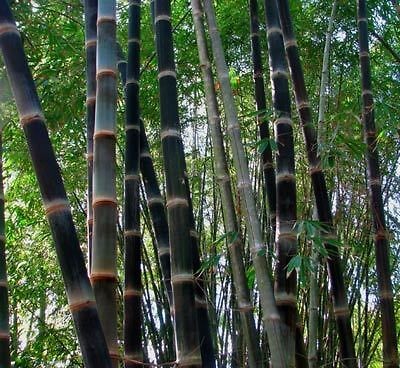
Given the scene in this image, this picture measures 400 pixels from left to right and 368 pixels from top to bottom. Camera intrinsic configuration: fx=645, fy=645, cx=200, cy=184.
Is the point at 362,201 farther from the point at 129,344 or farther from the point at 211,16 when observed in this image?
the point at 129,344

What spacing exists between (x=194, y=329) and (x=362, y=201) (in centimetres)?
202

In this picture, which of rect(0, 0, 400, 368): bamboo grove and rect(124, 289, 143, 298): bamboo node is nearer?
rect(0, 0, 400, 368): bamboo grove

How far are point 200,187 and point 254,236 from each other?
6.21 feet

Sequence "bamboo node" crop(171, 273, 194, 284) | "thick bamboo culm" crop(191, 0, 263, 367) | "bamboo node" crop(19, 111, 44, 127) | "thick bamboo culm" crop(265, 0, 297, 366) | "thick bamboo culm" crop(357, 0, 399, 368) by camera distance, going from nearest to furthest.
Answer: "bamboo node" crop(19, 111, 44, 127), "bamboo node" crop(171, 273, 194, 284), "thick bamboo culm" crop(265, 0, 297, 366), "thick bamboo culm" crop(191, 0, 263, 367), "thick bamboo culm" crop(357, 0, 399, 368)

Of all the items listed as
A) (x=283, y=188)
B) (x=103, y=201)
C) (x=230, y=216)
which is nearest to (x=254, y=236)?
(x=283, y=188)

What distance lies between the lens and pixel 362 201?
11.8 feet

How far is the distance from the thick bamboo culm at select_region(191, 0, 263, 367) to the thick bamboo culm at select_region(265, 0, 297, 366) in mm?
168

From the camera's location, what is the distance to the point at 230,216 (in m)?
2.35

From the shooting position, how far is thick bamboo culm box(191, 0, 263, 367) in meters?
2.19

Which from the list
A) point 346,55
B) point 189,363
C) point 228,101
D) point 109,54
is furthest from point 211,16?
point 346,55

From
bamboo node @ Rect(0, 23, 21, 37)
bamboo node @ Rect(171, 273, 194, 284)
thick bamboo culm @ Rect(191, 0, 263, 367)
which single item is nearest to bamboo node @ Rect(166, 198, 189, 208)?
bamboo node @ Rect(171, 273, 194, 284)

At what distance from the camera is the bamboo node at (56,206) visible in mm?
1562

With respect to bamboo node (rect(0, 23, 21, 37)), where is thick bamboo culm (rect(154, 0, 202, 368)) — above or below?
below

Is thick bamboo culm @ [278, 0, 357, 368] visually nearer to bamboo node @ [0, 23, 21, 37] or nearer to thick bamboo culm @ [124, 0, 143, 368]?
thick bamboo culm @ [124, 0, 143, 368]
